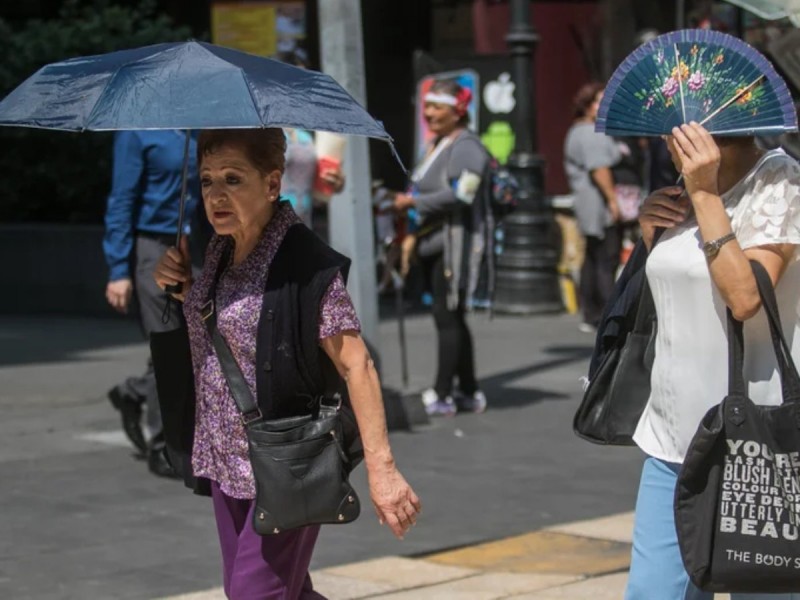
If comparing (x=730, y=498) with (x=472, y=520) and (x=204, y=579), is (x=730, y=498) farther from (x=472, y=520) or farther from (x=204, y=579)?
(x=472, y=520)

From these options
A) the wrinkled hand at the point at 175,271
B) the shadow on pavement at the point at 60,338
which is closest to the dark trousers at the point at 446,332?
the shadow on pavement at the point at 60,338

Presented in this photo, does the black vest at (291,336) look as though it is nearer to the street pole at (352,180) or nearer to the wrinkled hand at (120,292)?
the wrinkled hand at (120,292)

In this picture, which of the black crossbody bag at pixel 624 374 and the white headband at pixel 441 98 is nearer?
the black crossbody bag at pixel 624 374

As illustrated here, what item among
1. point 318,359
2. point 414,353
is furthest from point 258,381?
point 414,353

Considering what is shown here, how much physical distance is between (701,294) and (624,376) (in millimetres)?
397

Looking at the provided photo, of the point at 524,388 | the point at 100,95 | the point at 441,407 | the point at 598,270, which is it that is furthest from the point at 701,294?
the point at 598,270

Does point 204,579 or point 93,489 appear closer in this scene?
point 204,579

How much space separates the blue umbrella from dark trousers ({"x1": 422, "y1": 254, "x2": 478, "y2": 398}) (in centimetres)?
555

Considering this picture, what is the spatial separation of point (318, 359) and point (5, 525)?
324cm

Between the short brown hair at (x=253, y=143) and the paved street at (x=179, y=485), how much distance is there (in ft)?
7.25

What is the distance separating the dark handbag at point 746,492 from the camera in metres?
3.86

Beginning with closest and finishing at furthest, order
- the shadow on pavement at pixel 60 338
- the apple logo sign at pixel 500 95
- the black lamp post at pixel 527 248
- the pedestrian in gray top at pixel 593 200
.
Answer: the shadow on pavement at pixel 60 338, the pedestrian in gray top at pixel 593 200, the black lamp post at pixel 527 248, the apple logo sign at pixel 500 95

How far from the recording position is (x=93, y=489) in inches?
304

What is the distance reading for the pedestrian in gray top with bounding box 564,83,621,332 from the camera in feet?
43.8
